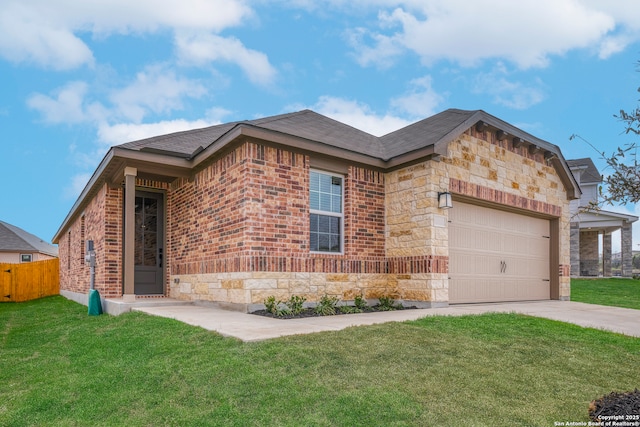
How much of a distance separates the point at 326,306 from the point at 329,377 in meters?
4.10

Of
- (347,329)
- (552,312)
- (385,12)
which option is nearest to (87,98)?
(385,12)

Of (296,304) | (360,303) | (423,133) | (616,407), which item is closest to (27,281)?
(296,304)

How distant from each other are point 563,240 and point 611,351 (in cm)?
745

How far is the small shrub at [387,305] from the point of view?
8805 millimetres

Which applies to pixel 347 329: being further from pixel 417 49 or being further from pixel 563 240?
pixel 417 49

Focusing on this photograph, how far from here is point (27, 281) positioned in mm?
18781

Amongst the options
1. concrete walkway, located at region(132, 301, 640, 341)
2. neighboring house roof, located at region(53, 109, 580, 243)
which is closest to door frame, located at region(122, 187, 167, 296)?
neighboring house roof, located at region(53, 109, 580, 243)

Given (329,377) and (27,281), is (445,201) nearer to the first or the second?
(329,377)

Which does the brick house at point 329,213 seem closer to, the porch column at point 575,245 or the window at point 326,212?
the window at point 326,212

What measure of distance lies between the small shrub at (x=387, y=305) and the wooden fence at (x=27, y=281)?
645 inches

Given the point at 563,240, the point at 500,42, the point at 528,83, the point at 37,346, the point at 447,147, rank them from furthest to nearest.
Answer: the point at 528,83, the point at 563,240, the point at 500,42, the point at 447,147, the point at 37,346

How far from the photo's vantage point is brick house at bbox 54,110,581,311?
8.12 meters

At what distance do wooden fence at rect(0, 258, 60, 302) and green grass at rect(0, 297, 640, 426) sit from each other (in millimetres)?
14745

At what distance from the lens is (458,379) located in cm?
414
